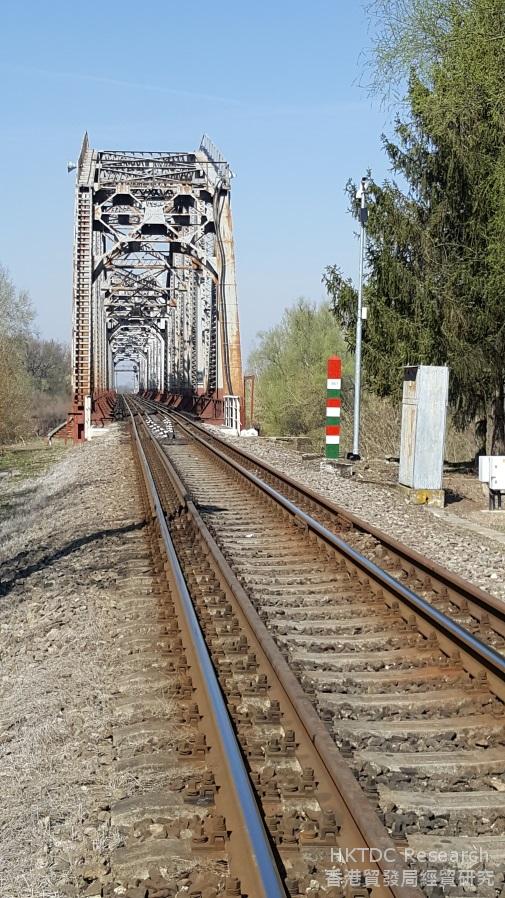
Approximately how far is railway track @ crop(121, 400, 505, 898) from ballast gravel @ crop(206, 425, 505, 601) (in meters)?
0.59

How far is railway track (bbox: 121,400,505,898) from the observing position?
136 inches

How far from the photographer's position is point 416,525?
11.3 metres

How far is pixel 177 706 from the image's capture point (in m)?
4.88

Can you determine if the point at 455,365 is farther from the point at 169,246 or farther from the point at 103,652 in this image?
the point at 169,246

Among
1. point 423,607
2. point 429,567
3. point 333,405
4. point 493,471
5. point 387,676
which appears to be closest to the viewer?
point 387,676

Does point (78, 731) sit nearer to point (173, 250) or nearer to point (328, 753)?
point (328, 753)

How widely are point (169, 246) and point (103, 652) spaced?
147 ft

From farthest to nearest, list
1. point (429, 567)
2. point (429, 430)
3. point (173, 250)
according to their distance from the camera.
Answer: point (173, 250)
point (429, 430)
point (429, 567)

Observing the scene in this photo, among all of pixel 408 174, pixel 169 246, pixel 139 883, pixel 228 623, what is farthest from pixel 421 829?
pixel 169 246

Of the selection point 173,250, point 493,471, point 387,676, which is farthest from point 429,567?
point 173,250

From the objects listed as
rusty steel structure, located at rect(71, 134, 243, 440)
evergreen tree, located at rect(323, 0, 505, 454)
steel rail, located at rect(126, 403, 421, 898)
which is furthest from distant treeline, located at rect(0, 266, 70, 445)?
steel rail, located at rect(126, 403, 421, 898)

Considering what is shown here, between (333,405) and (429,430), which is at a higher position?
(333,405)

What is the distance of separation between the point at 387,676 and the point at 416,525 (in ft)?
19.7

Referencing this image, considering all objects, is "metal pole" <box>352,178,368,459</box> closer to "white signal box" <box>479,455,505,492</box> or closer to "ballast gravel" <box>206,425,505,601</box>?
"ballast gravel" <box>206,425,505,601</box>
